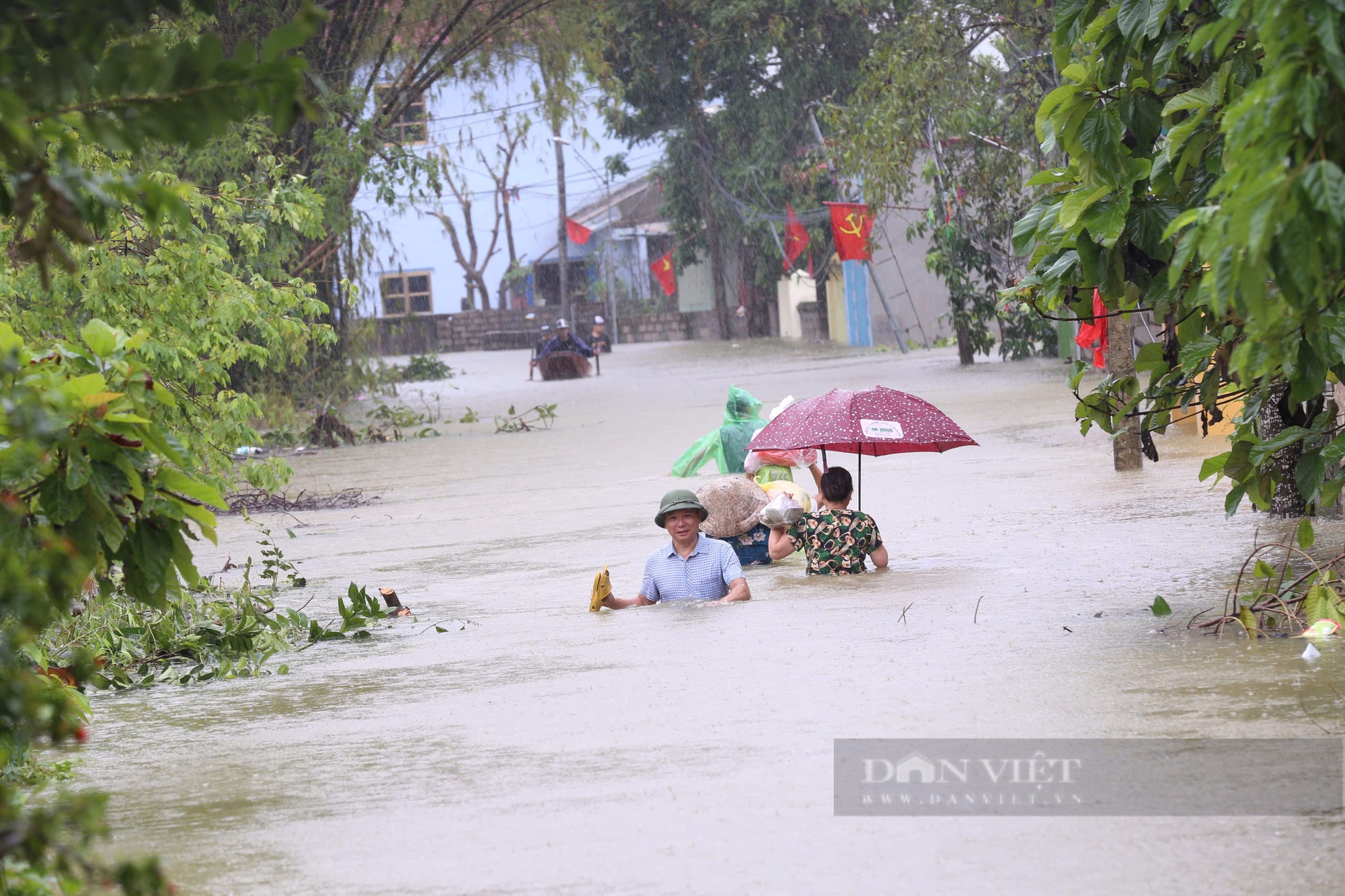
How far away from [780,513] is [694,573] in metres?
1.05

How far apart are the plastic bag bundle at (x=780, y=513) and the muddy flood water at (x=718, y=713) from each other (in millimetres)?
327

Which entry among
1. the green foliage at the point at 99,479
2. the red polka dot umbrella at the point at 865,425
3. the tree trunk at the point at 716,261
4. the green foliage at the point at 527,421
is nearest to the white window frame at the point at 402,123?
the green foliage at the point at 527,421

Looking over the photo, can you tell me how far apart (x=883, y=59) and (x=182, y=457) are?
2081cm

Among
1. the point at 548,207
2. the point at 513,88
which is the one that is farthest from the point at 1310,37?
the point at 548,207

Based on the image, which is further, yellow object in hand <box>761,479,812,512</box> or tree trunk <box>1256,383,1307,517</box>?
yellow object in hand <box>761,479,812,512</box>

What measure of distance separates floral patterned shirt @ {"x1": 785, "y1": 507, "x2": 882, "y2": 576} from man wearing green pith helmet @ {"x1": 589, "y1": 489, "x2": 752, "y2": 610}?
76 centimetres

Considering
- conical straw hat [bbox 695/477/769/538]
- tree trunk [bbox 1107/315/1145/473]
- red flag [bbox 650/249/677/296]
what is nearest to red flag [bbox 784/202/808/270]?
red flag [bbox 650/249/677/296]

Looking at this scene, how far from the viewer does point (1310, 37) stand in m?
3.11

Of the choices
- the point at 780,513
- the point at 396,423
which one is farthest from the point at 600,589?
the point at 396,423

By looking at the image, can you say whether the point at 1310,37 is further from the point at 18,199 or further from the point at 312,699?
the point at 312,699

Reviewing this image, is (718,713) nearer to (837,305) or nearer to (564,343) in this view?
(564,343)

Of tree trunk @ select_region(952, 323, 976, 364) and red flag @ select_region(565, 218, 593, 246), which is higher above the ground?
red flag @ select_region(565, 218, 593, 246)

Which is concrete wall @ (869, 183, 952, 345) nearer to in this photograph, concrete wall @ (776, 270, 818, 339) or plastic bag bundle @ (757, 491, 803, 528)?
concrete wall @ (776, 270, 818, 339)

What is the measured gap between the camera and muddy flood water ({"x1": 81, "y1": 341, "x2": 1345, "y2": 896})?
165 inches
